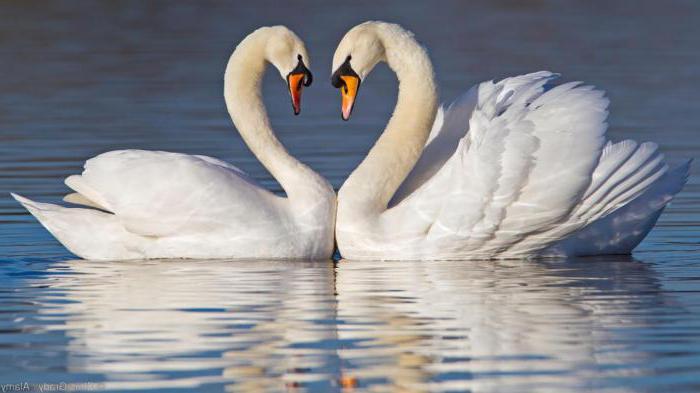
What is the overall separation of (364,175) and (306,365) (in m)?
3.91

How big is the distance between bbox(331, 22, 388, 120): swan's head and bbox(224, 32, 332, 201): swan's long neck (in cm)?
54

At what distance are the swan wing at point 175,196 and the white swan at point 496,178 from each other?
27.7 inches

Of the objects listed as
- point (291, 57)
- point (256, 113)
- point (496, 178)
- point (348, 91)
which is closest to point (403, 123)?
point (348, 91)

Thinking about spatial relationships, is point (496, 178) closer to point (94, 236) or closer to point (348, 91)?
point (348, 91)

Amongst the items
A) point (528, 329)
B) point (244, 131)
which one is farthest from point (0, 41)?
point (528, 329)

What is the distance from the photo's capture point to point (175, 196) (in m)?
12.5

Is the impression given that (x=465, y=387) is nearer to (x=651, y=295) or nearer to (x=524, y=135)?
(x=651, y=295)

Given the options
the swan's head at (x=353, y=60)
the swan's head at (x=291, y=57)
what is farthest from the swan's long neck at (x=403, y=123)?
the swan's head at (x=291, y=57)

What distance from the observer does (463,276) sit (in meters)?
11.8

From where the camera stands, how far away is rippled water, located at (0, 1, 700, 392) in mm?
8969

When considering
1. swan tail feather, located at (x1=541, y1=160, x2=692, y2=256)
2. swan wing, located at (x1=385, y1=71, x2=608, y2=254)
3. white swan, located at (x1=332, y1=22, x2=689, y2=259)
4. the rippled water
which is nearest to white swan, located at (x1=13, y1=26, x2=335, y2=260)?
the rippled water

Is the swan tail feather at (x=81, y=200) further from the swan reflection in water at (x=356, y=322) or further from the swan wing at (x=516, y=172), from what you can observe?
the swan wing at (x=516, y=172)

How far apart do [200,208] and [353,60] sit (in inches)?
56.3

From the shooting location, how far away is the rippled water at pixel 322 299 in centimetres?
897
